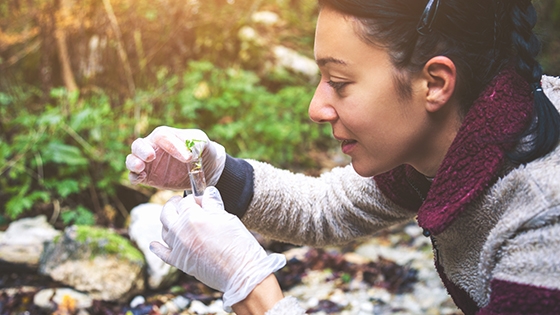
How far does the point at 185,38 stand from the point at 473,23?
16.7 ft

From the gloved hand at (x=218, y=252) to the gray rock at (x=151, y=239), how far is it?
4.53ft

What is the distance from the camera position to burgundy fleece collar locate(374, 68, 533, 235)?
1.26 metres

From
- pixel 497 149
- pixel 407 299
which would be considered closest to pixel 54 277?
pixel 407 299

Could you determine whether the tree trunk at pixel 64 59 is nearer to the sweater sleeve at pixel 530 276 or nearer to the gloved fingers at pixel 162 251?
the gloved fingers at pixel 162 251

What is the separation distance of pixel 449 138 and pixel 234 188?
709 millimetres

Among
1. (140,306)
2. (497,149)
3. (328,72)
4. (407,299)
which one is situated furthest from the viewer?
(407,299)

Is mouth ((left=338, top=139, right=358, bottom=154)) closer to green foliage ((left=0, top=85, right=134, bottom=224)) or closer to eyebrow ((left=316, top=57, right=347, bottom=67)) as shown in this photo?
eyebrow ((left=316, top=57, right=347, bottom=67))

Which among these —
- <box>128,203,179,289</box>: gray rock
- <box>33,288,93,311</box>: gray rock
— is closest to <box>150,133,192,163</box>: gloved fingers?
<box>128,203,179,289</box>: gray rock

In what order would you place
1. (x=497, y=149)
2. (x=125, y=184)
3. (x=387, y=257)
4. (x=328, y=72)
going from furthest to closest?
1. (x=125, y=184)
2. (x=387, y=257)
3. (x=328, y=72)
4. (x=497, y=149)

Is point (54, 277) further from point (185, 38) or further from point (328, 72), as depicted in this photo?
point (185, 38)

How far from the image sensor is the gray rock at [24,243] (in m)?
2.81

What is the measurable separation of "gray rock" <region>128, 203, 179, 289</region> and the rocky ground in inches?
2.9

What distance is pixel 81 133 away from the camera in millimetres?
3771

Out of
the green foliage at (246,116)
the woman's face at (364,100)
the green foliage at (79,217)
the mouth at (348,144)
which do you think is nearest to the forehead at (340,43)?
the woman's face at (364,100)
